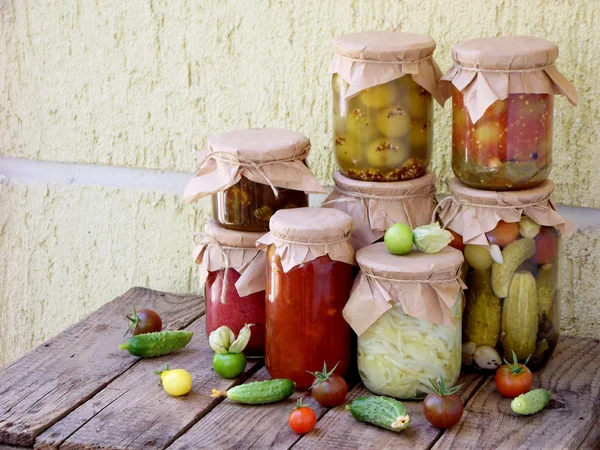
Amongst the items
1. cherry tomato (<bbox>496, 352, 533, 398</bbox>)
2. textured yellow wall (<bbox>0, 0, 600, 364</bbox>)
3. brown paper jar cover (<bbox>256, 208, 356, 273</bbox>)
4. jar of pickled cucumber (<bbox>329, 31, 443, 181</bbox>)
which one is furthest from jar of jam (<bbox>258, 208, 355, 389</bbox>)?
textured yellow wall (<bbox>0, 0, 600, 364</bbox>)

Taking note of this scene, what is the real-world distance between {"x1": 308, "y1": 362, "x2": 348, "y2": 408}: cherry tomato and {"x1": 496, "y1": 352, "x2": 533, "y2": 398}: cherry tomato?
0.66 feet

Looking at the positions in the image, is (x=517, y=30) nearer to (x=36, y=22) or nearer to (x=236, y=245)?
(x=236, y=245)

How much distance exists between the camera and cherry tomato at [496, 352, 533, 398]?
1230 mm

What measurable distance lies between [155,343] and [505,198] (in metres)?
0.53

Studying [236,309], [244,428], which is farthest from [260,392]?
[236,309]

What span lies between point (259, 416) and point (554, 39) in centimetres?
67

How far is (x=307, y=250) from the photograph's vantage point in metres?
1.23

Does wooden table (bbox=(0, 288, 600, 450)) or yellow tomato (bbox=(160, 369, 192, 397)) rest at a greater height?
yellow tomato (bbox=(160, 369, 192, 397))

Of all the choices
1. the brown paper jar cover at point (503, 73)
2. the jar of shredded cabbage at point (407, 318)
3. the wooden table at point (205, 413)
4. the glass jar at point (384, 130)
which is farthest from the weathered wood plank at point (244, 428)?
the brown paper jar cover at point (503, 73)

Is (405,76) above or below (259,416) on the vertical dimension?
above

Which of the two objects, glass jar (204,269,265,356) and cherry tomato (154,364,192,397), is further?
glass jar (204,269,265,356)

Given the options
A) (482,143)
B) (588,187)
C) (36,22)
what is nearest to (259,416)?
(482,143)

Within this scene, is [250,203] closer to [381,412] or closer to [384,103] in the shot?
[384,103]

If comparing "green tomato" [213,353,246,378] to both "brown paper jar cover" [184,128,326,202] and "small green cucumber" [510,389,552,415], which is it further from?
"small green cucumber" [510,389,552,415]
